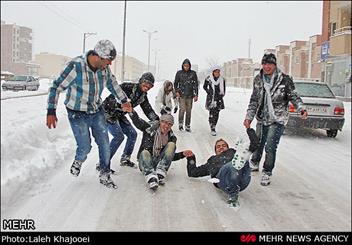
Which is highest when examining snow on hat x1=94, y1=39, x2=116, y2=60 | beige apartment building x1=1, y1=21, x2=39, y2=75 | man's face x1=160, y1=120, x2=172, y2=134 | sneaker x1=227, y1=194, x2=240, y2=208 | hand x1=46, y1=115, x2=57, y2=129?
beige apartment building x1=1, y1=21, x2=39, y2=75

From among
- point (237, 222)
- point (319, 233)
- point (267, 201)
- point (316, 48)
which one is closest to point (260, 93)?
point (267, 201)

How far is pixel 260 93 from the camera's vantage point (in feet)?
16.5

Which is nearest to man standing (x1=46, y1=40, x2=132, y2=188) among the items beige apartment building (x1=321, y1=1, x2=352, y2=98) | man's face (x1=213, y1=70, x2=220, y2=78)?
man's face (x1=213, y1=70, x2=220, y2=78)

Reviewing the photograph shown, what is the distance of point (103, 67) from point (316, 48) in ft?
103

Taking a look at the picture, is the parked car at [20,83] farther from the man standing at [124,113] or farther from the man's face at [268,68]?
the man's face at [268,68]

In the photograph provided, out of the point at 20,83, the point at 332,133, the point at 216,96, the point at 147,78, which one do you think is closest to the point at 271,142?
the point at 147,78

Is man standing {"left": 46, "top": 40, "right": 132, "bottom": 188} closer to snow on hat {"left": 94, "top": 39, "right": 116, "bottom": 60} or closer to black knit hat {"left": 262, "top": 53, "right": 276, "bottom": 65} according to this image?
snow on hat {"left": 94, "top": 39, "right": 116, "bottom": 60}

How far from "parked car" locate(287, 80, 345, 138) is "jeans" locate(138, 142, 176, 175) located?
2717 millimetres

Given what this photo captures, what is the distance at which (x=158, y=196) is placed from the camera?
4.39m

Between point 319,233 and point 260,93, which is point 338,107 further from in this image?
point 319,233

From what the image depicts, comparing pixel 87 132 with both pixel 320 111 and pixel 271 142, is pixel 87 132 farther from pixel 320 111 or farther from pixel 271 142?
pixel 320 111

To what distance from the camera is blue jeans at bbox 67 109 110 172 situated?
4512 millimetres

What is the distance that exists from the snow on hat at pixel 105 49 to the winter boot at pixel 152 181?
4.84 feet

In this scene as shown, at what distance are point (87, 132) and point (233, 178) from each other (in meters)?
1.79
